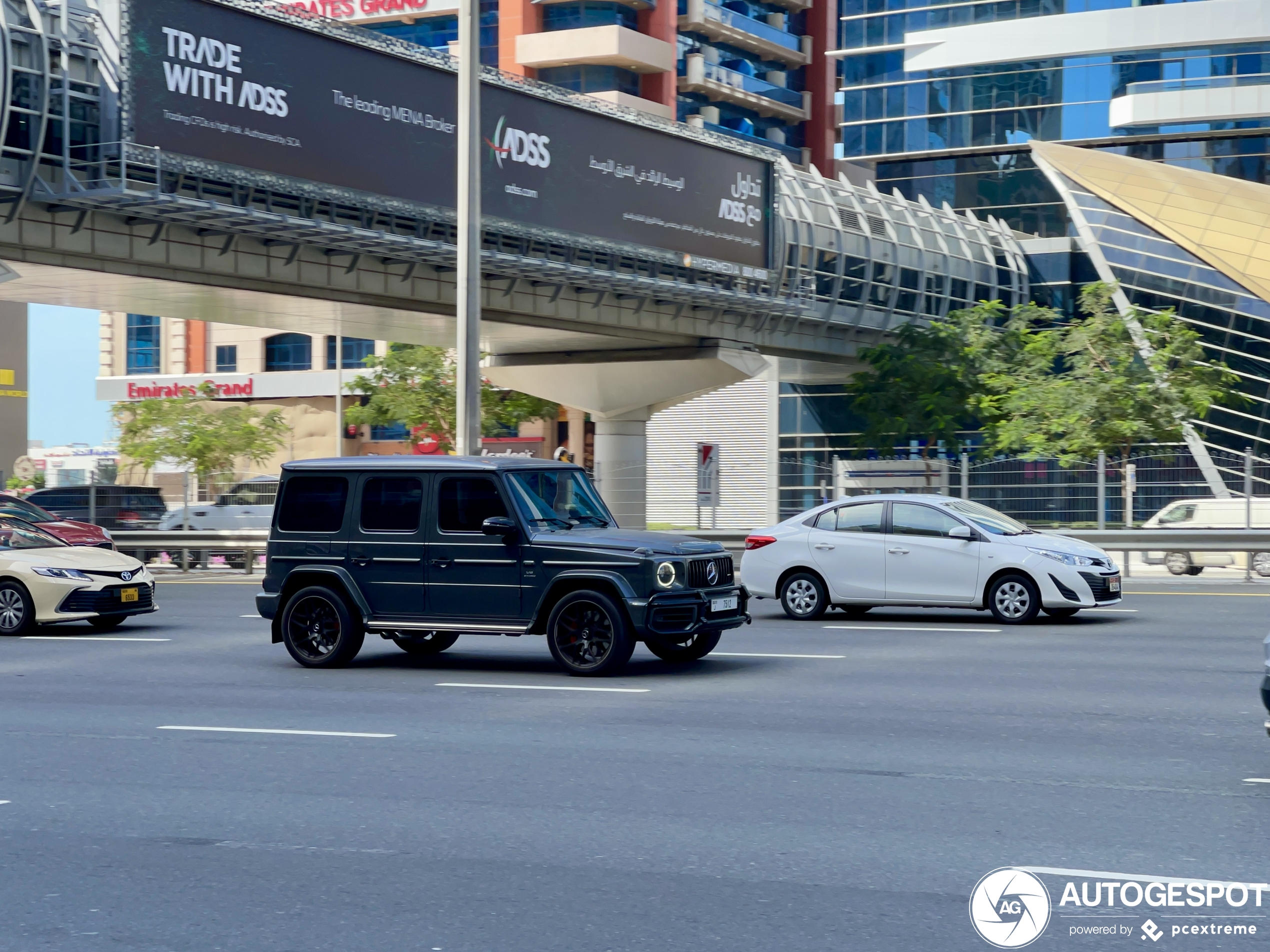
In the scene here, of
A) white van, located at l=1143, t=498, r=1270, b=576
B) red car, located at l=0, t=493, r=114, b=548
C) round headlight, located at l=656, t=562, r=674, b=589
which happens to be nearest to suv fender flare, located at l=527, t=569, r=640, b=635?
round headlight, located at l=656, t=562, r=674, b=589

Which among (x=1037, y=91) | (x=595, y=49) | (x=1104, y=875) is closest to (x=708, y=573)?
(x=1104, y=875)

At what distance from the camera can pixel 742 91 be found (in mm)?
77625

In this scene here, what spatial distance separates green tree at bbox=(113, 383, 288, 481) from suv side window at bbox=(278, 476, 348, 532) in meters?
45.1

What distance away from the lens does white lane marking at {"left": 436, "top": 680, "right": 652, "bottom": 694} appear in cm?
1215

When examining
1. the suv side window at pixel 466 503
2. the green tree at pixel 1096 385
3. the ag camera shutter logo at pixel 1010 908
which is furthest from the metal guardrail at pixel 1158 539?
the ag camera shutter logo at pixel 1010 908

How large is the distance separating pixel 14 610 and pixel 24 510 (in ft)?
32.1

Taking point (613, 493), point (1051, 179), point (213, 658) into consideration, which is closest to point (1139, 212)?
point (1051, 179)

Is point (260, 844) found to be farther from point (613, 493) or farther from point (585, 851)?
point (613, 493)

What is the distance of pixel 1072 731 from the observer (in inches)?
390

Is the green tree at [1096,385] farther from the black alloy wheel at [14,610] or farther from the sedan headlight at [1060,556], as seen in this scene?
the black alloy wheel at [14,610]

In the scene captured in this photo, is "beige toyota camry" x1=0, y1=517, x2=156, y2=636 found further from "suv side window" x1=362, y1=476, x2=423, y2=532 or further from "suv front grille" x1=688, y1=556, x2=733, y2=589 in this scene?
"suv front grille" x1=688, y1=556, x2=733, y2=589

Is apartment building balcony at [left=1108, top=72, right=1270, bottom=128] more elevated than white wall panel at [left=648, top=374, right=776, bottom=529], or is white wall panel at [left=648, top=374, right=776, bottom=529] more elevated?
apartment building balcony at [left=1108, top=72, right=1270, bottom=128]

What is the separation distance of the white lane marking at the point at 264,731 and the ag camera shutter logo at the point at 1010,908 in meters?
5.00

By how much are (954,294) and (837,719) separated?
43.4 meters
